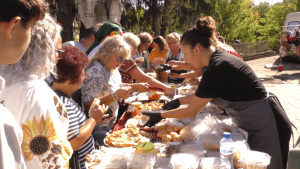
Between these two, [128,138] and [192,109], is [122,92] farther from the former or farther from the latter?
[192,109]

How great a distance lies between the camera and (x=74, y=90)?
1.86m

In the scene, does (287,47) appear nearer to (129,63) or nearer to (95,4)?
(95,4)

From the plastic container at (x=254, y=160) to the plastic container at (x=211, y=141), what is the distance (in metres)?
0.28

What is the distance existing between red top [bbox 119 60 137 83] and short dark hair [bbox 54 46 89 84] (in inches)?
65.6

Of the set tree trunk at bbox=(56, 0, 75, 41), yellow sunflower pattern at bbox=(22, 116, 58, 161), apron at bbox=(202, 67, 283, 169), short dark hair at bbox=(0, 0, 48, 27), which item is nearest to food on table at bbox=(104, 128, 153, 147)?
apron at bbox=(202, 67, 283, 169)

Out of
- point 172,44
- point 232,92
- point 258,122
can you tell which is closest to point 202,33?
point 232,92

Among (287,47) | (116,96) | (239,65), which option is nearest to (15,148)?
(239,65)

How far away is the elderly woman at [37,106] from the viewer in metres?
1.13

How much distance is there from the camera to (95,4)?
7574 mm

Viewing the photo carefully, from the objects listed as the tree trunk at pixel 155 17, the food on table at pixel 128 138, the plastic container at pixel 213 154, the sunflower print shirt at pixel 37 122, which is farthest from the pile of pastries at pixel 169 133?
the tree trunk at pixel 155 17

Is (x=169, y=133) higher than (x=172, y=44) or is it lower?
lower

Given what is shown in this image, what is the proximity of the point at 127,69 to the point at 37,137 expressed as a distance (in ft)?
8.15

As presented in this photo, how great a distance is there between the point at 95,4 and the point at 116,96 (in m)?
5.78

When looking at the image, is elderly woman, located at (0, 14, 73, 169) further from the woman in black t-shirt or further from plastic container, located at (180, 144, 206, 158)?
the woman in black t-shirt
